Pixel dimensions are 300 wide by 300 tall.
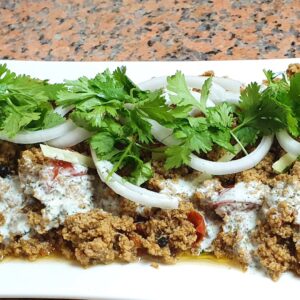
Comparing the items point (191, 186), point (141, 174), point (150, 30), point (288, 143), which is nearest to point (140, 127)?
point (141, 174)

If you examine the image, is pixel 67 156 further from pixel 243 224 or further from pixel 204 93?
pixel 243 224

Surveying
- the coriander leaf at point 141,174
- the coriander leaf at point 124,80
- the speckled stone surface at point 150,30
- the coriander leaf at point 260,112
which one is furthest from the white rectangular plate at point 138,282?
the speckled stone surface at point 150,30

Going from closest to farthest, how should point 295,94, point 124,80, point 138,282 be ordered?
1. point 138,282
2. point 295,94
3. point 124,80

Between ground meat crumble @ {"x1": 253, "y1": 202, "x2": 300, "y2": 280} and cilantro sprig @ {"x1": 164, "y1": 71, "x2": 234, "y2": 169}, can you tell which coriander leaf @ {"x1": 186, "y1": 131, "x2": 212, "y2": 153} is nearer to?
cilantro sprig @ {"x1": 164, "y1": 71, "x2": 234, "y2": 169}

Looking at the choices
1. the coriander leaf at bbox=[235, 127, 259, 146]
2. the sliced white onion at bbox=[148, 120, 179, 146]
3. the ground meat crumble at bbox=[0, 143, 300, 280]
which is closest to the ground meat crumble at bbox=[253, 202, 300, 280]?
the ground meat crumble at bbox=[0, 143, 300, 280]

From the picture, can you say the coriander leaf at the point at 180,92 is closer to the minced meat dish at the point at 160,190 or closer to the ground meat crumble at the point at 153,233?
the minced meat dish at the point at 160,190

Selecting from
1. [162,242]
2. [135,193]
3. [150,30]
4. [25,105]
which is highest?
[25,105]

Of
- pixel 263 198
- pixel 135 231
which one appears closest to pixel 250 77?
pixel 263 198
